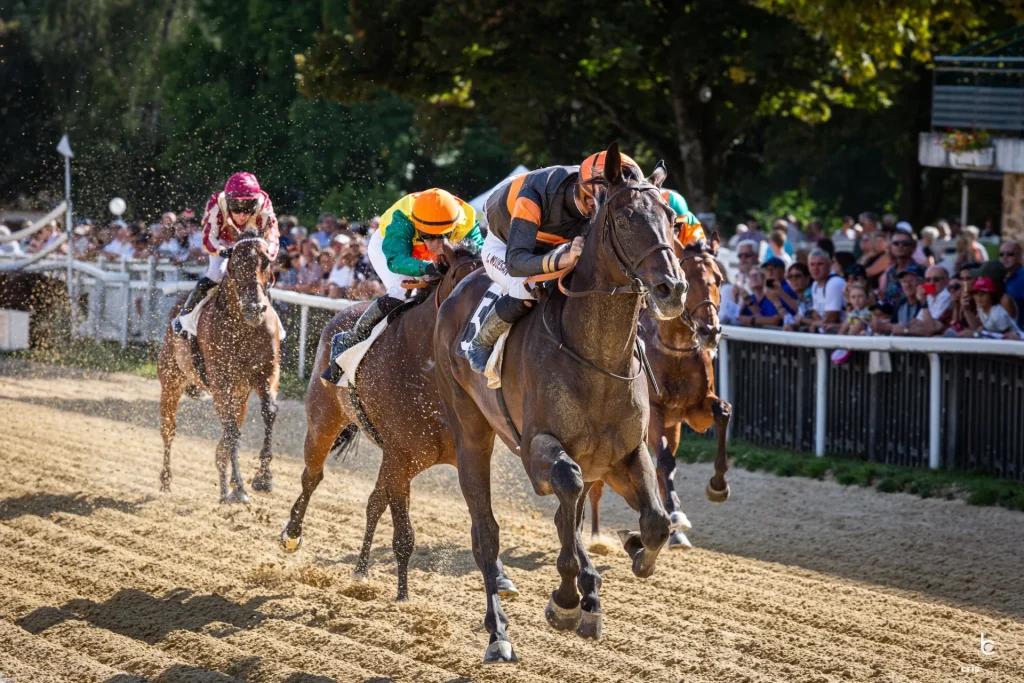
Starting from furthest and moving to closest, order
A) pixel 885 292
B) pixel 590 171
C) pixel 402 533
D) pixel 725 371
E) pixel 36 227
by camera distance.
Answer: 1. pixel 36 227
2. pixel 725 371
3. pixel 885 292
4. pixel 402 533
5. pixel 590 171

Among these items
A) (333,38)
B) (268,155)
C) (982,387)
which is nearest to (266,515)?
(982,387)

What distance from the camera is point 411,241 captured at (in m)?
6.77

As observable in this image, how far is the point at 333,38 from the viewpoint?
720 inches

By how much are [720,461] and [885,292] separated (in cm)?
347

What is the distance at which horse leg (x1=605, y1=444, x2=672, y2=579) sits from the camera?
4.76m

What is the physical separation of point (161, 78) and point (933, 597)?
34.5 meters

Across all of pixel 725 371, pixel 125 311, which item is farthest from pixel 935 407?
pixel 125 311

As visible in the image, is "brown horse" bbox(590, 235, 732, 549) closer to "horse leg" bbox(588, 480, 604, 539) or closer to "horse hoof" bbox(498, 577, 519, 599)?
"horse leg" bbox(588, 480, 604, 539)

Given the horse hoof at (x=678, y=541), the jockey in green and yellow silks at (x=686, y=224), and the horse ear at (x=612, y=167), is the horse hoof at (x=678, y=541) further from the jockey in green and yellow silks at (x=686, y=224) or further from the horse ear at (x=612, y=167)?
the horse ear at (x=612, y=167)

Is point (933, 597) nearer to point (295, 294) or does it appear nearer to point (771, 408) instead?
point (771, 408)

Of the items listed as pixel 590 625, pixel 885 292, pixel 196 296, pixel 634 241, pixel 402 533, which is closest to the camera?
pixel 634 241

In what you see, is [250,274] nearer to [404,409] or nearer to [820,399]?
[404,409]

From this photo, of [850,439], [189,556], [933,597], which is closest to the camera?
[933,597]

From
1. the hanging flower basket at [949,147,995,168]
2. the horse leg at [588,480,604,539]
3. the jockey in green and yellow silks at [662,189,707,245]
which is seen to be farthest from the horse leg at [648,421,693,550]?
the hanging flower basket at [949,147,995,168]
